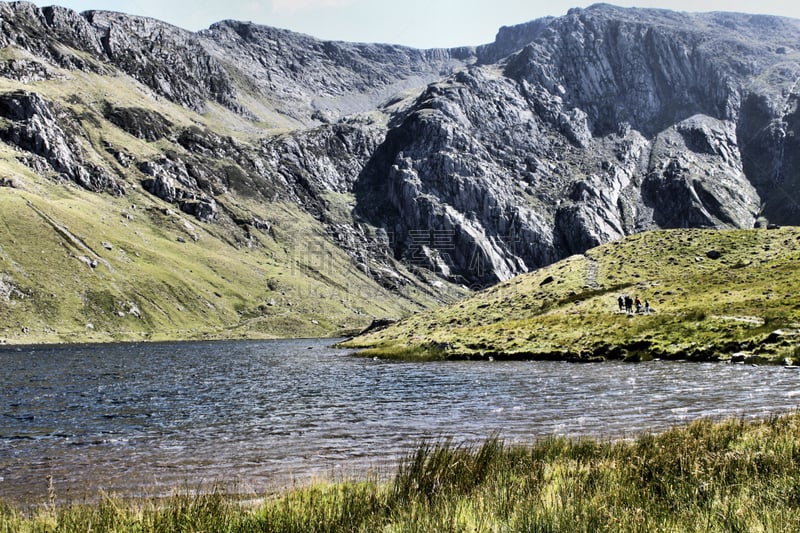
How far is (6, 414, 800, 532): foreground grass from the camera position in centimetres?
791

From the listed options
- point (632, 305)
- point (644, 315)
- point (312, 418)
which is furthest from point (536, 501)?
point (632, 305)

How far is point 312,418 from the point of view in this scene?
26.9 m

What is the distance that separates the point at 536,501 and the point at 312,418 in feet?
63.8

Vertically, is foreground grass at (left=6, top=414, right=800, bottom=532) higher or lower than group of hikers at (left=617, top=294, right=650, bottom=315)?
higher

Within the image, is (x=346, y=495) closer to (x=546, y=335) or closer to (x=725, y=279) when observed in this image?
(x=546, y=335)

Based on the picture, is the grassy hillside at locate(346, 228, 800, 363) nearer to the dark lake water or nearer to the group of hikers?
the group of hikers

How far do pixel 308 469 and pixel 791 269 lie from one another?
65198mm

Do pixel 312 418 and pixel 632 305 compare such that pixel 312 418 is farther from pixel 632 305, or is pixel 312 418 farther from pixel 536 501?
pixel 632 305

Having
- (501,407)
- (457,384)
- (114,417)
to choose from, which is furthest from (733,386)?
(114,417)

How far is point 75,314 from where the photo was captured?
190 meters

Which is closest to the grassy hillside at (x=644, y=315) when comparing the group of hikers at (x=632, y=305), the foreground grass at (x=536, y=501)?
the group of hikers at (x=632, y=305)

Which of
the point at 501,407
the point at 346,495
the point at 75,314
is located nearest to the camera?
the point at 346,495

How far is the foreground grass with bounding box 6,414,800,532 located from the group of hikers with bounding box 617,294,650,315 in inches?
1884

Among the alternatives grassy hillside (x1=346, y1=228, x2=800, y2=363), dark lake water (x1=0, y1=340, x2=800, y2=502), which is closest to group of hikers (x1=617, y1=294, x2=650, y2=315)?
grassy hillside (x1=346, y1=228, x2=800, y2=363)
